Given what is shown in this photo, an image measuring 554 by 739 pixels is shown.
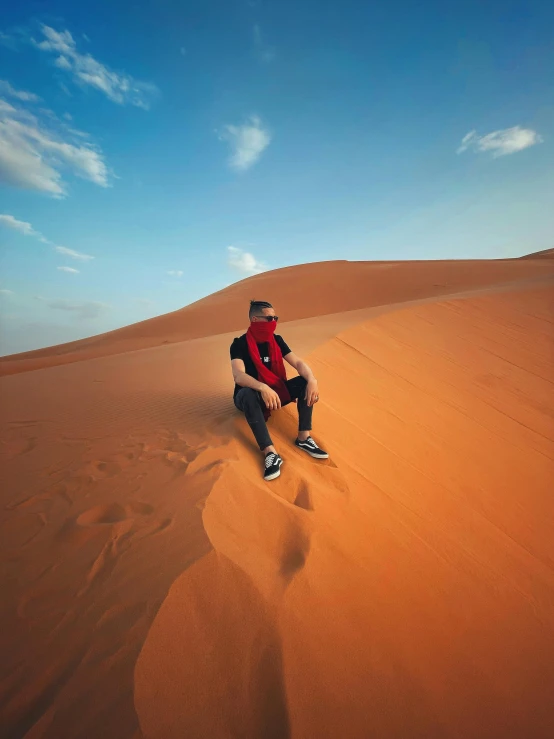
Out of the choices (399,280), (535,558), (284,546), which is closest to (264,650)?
(284,546)

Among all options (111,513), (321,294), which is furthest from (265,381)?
(321,294)

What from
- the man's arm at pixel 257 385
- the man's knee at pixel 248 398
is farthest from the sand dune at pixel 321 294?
the man's knee at pixel 248 398

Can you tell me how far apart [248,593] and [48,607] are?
0.95m

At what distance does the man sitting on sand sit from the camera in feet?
8.98

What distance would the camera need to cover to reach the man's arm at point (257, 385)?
271 centimetres

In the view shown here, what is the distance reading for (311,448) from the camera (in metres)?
2.89

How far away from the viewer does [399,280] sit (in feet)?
77.0

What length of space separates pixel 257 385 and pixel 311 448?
762 mm

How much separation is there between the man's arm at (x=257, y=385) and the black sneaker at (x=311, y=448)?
47cm

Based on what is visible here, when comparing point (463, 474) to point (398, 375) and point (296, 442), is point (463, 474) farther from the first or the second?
point (398, 375)

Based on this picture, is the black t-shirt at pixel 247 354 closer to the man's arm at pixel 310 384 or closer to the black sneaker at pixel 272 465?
the man's arm at pixel 310 384

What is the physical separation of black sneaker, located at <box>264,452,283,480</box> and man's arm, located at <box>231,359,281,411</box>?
0.39m

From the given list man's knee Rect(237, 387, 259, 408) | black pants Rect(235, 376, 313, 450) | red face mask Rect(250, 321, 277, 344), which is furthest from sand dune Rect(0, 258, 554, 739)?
red face mask Rect(250, 321, 277, 344)

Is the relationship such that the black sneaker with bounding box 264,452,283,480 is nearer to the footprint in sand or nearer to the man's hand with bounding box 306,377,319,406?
the man's hand with bounding box 306,377,319,406
